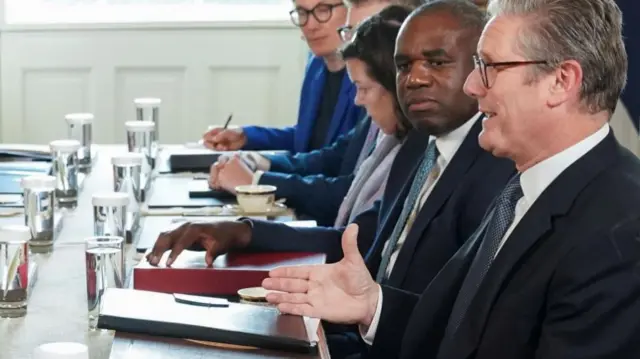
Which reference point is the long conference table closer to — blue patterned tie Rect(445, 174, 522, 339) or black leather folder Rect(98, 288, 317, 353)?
black leather folder Rect(98, 288, 317, 353)

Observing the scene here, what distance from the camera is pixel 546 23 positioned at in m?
1.52

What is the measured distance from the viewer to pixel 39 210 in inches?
90.5

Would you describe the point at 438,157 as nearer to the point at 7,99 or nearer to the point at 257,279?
the point at 257,279

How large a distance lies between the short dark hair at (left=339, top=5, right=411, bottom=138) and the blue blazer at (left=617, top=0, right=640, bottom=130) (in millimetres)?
1063

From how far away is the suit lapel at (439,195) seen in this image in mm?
1978

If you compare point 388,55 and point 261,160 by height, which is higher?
point 388,55

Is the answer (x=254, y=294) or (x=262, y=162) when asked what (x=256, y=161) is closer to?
(x=262, y=162)

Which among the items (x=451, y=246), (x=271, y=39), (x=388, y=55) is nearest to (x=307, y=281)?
(x=451, y=246)

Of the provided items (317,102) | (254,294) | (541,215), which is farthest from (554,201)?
(317,102)

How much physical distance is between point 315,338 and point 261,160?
166cm

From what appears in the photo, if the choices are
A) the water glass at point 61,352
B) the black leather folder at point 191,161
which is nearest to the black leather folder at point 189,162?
the black leather folder at point 191,161

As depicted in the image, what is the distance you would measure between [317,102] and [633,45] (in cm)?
96

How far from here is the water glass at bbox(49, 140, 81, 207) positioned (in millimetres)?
2762

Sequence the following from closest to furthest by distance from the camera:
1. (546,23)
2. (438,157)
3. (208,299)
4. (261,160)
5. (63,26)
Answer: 1. (546,23)
2. (208,299)
3. (438,157)
4. (261,160)
5. (63,26)
